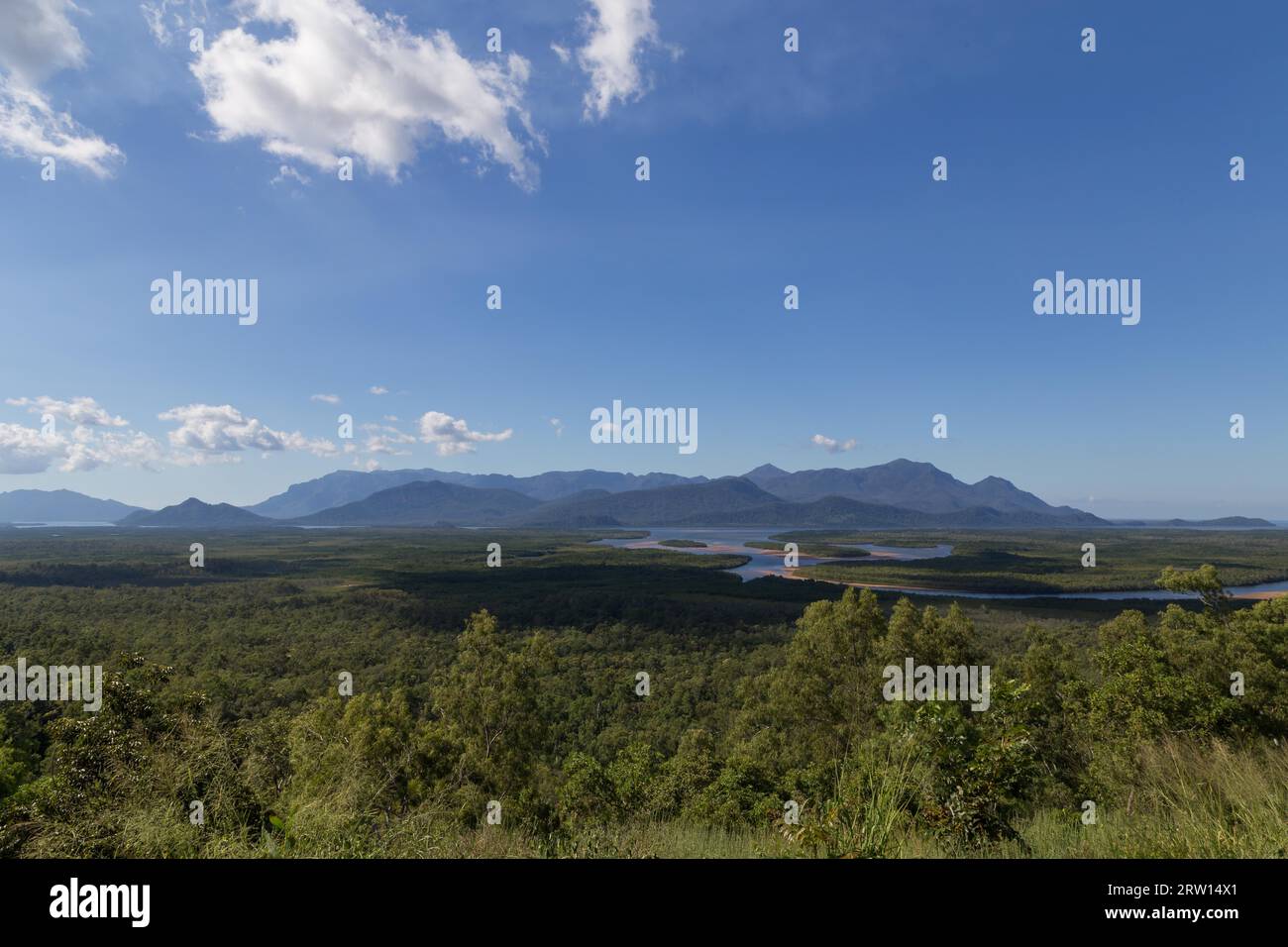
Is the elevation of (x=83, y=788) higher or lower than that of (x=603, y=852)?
lower

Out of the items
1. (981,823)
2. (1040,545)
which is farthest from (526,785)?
(1040,545)

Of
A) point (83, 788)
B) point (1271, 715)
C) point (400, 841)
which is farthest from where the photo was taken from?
point (1271, 715)

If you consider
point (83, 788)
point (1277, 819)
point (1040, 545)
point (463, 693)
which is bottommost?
point (1040, 545)
